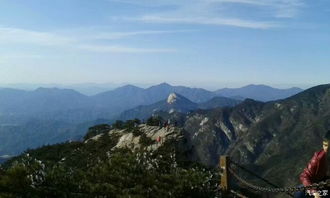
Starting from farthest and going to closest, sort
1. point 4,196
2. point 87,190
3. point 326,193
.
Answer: point 87,190
point 326,193
point 4,196

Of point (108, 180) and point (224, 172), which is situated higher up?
point (108, 180)

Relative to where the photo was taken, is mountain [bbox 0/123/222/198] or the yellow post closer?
mountain [bbox 0/123/222/198]

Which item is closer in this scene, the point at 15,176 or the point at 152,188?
the point at 15,176

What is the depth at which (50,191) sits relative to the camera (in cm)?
1268

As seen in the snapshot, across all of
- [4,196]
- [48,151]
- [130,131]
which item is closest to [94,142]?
[130,131]

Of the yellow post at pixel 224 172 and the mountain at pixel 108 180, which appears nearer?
the mountain at pixel 108 180

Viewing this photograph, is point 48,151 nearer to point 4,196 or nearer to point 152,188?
point 152,188

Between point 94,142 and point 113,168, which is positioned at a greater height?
point 113,168

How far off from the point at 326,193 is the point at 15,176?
312 inches

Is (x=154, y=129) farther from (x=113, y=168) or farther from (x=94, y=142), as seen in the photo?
(x=113, y=168)

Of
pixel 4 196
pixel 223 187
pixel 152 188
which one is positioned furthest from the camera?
pixel 223 187

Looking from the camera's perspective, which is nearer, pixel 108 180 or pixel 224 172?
pixel 108 180

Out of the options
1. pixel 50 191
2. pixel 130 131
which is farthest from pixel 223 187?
pixel 130 131

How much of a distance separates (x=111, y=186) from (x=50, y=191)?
2.47 meters
